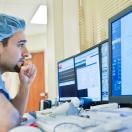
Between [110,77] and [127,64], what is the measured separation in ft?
0.53

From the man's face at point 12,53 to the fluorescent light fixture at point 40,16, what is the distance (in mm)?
3162

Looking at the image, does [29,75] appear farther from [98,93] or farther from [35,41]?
[35,41]

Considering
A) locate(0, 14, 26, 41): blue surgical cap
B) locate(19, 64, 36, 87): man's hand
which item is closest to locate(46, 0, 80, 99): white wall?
locate(19, 64, 36, 87): man's hand

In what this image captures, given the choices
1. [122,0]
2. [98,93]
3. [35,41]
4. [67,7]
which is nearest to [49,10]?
[67,7]

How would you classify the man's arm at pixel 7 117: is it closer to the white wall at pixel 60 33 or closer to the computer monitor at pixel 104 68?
the computer monitor at pixel 104 68

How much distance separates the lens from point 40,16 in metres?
4.90

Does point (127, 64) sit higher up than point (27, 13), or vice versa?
point (27, 13)

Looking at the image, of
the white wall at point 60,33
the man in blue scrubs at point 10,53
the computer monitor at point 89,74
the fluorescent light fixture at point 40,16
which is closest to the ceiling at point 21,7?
the fluorescent light fixture at point 40,16

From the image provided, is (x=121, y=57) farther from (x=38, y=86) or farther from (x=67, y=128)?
(x=38, y=86)

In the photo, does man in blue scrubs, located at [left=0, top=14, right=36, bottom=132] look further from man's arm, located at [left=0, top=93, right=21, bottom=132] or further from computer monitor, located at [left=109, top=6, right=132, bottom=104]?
computer monitor, located at [left=109, top=6, right=132, bottom=104]

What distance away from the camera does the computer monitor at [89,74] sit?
5.48 ft

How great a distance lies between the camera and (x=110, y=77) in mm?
1234

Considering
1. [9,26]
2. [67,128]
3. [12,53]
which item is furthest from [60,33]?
[67,128]

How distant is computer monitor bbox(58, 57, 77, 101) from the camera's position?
210 centimetres
